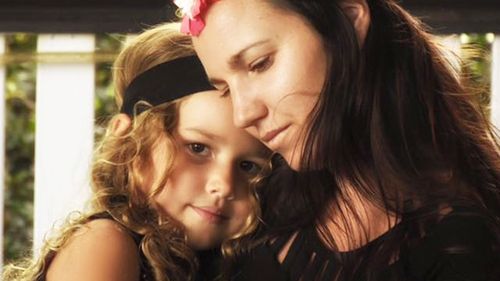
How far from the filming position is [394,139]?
4.63 feet

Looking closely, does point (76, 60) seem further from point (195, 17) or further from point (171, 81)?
point (195, 17)

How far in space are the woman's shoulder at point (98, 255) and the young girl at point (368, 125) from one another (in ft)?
0.74

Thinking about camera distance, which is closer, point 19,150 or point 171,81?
point 171,81

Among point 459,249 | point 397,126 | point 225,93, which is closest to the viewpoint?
point 459,249

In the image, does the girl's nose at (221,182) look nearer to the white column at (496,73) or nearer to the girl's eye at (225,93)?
the girl's eye at (225,93)

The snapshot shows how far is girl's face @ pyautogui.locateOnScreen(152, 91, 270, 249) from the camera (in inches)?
61.4

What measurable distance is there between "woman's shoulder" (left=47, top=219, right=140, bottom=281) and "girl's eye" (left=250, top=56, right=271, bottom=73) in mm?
324

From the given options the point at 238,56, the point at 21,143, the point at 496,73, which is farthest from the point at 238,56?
the point at 21,143

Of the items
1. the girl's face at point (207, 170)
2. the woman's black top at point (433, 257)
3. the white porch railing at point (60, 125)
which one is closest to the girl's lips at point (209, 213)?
the girl's face at point (207, 170)

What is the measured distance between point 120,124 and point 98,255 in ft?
0.81

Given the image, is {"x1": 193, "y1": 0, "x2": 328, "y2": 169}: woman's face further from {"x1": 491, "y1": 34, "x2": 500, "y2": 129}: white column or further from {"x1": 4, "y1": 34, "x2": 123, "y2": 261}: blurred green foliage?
{"x1": 4, "y1": 34, "x2": 123, "y2": 261}: blurred green foliage

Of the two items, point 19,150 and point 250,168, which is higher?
point 250,168

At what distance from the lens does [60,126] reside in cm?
247

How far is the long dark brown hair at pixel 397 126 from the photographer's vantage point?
4.52 feet
